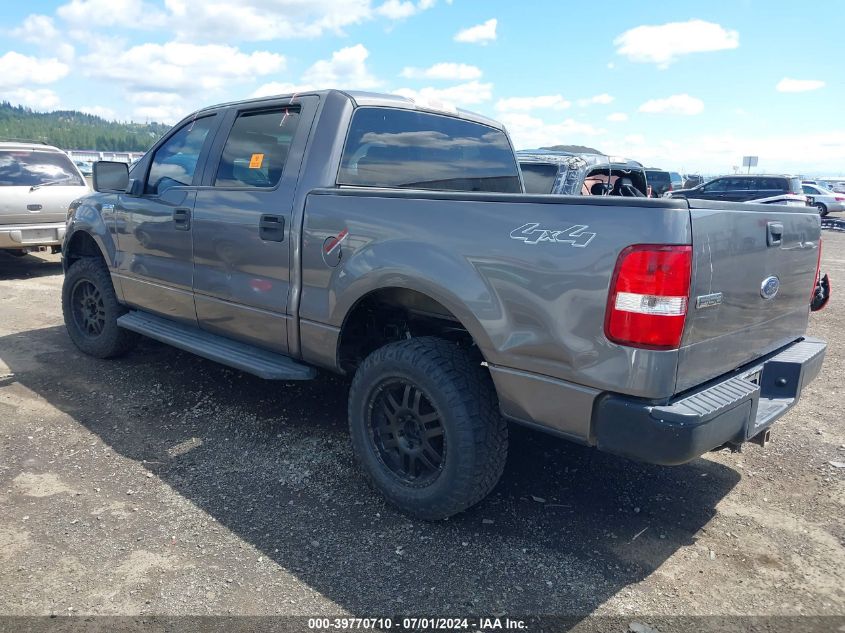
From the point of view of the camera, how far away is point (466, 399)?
9.04ft

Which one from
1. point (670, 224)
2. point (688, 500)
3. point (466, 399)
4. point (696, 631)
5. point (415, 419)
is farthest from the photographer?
point (688, 500)

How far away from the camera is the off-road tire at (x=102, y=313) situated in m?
4.99

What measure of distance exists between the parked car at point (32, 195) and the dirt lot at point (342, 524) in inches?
200

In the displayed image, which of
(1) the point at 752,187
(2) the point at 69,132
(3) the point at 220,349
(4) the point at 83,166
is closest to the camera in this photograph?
(3) the point at 220,349

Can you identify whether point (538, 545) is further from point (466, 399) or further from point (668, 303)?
point (668, 303)

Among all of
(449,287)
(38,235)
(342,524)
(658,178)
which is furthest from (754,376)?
(658,178)

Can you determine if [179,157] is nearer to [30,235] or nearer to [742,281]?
[742,281]

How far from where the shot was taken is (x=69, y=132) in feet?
447

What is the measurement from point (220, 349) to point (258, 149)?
49.3 inches

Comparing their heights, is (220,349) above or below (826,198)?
below

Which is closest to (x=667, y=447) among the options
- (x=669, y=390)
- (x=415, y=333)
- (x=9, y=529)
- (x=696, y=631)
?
(x=669, y=390)

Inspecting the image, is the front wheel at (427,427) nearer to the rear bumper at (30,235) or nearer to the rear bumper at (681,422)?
the rear bumper at (681,422)

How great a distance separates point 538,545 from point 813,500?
5.28 feet

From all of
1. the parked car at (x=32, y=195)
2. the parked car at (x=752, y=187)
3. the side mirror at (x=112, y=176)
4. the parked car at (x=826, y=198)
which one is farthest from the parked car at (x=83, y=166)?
the parked car at (x=826, y=198)
